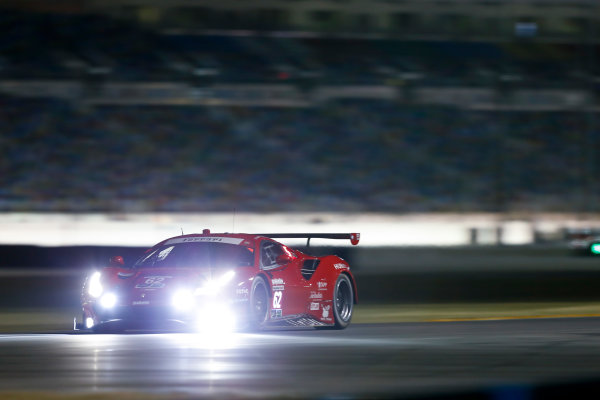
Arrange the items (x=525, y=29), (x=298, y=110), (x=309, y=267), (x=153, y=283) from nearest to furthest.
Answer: (x=153, y=283) < (x=309, y=267) < (x=298, y=110) < (x=525, y=29)

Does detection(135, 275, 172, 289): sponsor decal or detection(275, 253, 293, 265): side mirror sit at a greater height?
detection(275, 253, 293, 265): side mirror

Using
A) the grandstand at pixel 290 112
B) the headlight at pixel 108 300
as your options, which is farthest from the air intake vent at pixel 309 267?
the grandstand at pixel 290 112

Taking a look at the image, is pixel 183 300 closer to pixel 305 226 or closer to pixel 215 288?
pixel 215 288

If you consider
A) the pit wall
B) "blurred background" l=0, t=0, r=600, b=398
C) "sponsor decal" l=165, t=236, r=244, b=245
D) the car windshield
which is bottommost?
the car windshield

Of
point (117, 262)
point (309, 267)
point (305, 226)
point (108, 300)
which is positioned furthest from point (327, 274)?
point (305, 226)

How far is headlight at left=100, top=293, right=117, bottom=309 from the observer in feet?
29.6

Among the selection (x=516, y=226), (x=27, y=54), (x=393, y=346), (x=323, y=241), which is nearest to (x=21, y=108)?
(x=27, y=54)

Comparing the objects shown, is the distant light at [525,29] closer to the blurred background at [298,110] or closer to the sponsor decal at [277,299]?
the blurred background at [298,110]

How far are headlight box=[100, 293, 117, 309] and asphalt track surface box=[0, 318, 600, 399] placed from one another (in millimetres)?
288

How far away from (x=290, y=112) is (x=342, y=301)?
2111 centimetres

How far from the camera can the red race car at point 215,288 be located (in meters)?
8.88

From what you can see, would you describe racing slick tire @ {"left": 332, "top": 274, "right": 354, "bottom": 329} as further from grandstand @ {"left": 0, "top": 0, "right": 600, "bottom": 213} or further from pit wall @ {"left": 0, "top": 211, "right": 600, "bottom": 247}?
grandstand @ {"left": 0, "top": 0, "right": 600, "bottom": 213}

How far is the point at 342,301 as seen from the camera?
421 inches

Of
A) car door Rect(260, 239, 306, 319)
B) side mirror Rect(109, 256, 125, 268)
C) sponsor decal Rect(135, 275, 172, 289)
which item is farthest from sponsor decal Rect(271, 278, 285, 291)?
side mirror Rect(109, 256, 125, 268)
